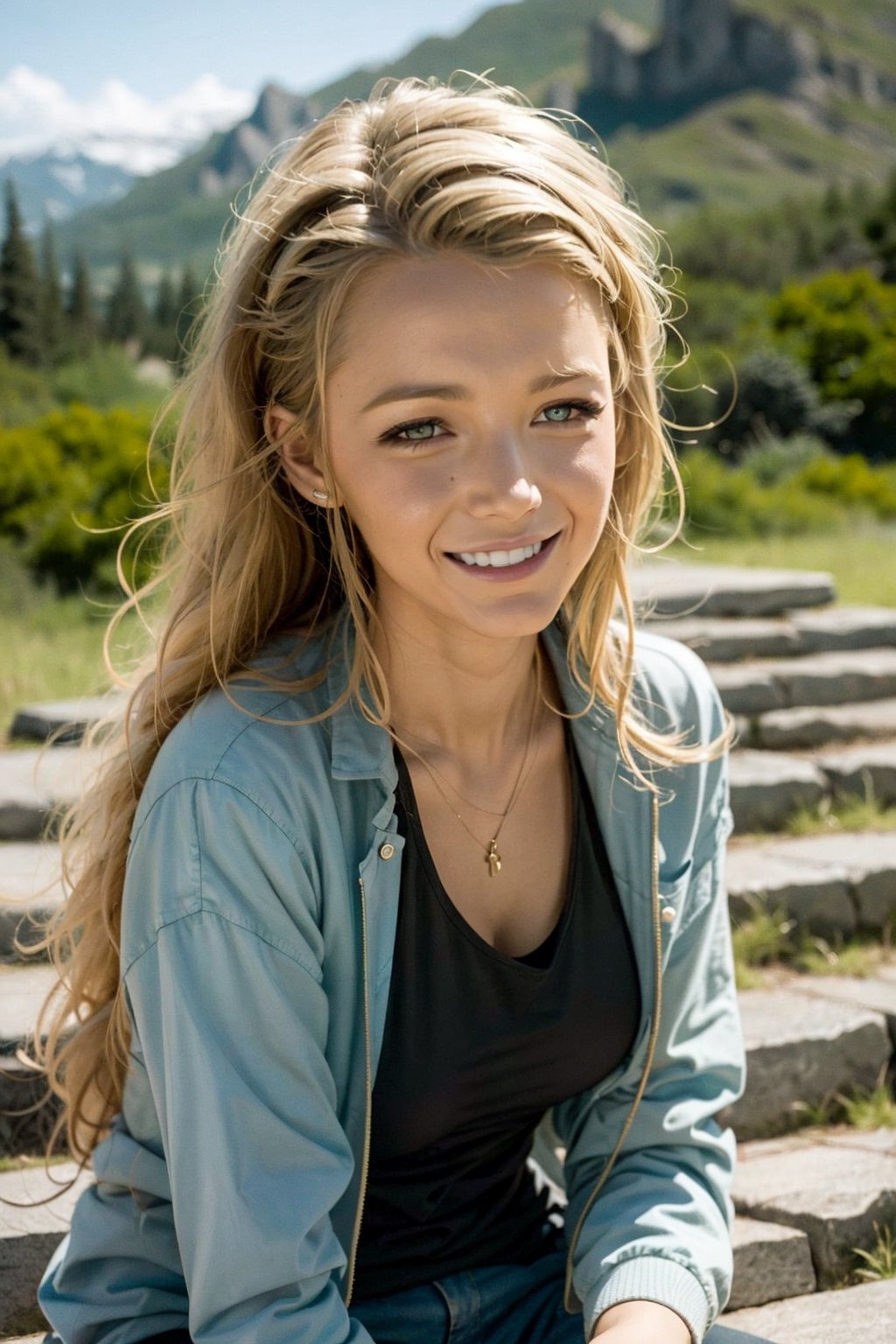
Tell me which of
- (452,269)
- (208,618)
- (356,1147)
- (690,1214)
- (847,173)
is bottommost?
(847,173)

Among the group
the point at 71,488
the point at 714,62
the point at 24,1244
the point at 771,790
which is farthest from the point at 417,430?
the point at 714,62

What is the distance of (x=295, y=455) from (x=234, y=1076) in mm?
758

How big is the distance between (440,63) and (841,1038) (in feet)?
400

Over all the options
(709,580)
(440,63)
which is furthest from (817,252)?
(440,63)

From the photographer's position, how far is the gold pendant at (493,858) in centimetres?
188

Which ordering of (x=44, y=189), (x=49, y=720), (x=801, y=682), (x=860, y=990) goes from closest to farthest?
(x=860, y=990) < (x=49, y=720) < (x=801, y=682) < (x=44, y=189)

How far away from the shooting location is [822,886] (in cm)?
334

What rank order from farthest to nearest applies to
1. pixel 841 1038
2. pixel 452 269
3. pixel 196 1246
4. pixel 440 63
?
pixel 440 63, pixel 841 1038, pixel 452 269, pixel 196 1246

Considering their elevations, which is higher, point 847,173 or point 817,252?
point 817,252

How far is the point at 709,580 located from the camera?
5191mm

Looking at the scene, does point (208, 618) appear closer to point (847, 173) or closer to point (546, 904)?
point (546, 904)

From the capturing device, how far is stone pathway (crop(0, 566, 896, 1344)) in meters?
2.29

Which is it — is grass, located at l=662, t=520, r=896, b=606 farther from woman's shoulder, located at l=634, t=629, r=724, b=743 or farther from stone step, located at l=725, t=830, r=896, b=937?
woman's shoulder, located at l=634, t=629, r=724, b=743

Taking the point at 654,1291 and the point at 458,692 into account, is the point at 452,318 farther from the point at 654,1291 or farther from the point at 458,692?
the point at 654,1291
